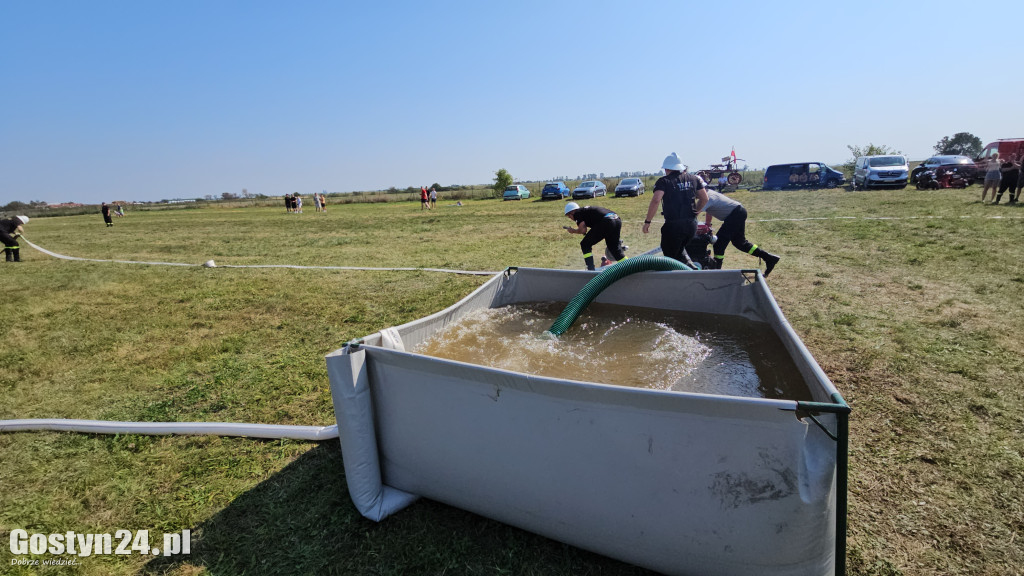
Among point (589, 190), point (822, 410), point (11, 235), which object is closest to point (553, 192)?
point (589, 190)

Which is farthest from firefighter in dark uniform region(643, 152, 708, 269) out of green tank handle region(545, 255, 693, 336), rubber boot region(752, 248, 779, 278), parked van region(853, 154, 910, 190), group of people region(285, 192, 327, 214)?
group of people region(285, 192, 327, 214)

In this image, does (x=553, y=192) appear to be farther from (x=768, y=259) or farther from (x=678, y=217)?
(x=678, y=217)

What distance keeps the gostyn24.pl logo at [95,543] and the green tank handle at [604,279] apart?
247cm

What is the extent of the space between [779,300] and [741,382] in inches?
127

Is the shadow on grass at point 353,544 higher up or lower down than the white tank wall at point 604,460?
lower down

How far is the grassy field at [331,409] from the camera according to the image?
6.66 feet

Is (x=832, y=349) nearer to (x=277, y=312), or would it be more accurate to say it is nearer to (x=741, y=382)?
(x=741, y=382)

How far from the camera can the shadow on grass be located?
1944 mm

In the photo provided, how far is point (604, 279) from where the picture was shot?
12.8ft

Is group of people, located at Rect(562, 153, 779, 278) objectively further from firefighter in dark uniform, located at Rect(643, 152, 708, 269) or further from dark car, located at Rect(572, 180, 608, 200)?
dark car, located at Rect(572, 180, 608, 200)

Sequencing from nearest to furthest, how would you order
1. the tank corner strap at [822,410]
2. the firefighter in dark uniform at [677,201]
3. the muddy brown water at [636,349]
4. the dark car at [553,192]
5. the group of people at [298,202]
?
the tank corner strap at [822,410], the muddy brown water at [636,349], the firefighter in dark uniform at [677,201], the dark car at [553,192], the group of people at [298,202]

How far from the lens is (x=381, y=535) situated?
2.14m

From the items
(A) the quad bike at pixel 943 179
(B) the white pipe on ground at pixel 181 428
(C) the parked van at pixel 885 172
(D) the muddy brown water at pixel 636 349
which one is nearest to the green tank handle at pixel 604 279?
(D) the muddy brown water at pixel 636 349

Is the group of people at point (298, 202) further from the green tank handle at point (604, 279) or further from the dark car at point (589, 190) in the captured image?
the green tank handle at point (604, 279)
